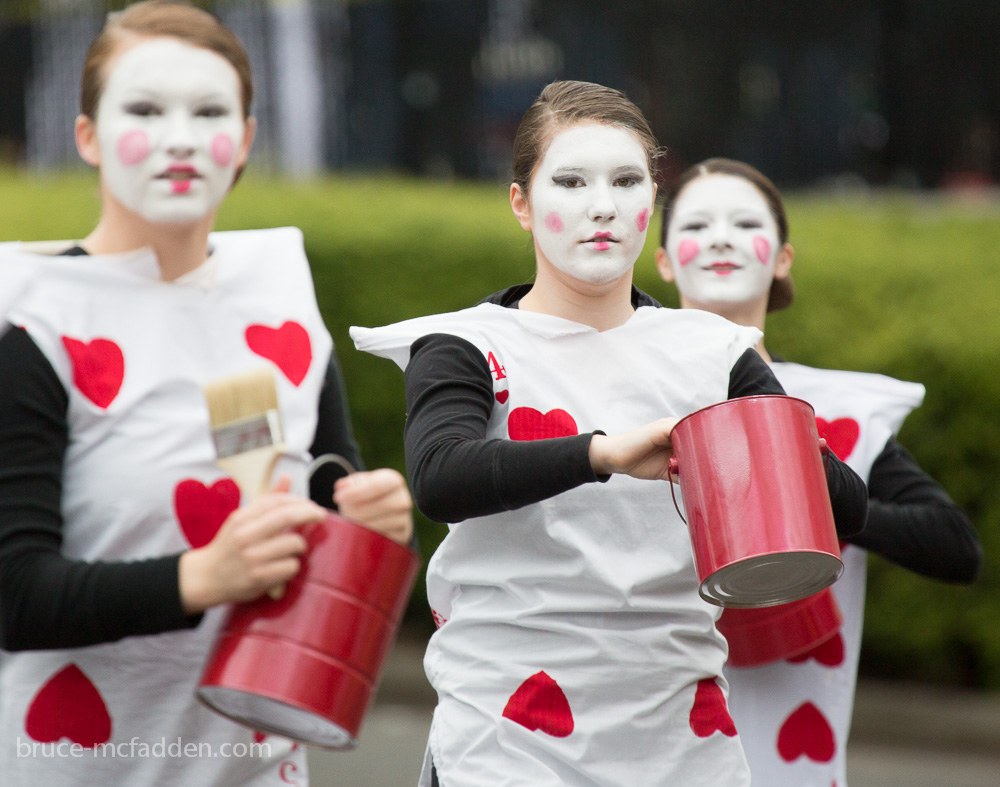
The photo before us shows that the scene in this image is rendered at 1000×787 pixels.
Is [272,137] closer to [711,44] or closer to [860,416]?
[711,44]

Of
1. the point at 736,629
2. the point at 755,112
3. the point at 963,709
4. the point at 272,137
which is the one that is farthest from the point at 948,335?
the point at 272,137

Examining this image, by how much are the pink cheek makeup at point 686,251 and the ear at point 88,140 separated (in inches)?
52.4

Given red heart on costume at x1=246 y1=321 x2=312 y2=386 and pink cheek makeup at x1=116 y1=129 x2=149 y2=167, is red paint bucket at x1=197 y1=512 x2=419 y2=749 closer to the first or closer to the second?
red heart on costume at x1=246 y1=321 x2=312 y2=386

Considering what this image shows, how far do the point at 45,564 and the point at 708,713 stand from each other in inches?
43.7

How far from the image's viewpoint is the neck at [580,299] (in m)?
2.39

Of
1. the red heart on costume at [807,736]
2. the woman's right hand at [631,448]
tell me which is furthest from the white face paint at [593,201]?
the red heart on costume at [807,736]

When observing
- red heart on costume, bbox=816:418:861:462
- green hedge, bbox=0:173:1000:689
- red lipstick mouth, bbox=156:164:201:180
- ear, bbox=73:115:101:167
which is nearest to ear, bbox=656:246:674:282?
red heart on costume, bbox=816:418:861:462

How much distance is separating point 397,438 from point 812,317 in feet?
6.88

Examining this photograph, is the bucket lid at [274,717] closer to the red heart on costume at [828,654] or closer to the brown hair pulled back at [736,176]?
the red heart on costume at [828,654]

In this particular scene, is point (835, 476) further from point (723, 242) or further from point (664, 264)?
point (664, 264)

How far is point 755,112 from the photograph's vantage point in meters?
9.78

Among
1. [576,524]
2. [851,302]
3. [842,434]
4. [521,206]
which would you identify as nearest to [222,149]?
[521,206]

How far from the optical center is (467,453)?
2045 mm

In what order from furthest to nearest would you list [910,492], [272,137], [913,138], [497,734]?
[272,137] → [913,138] → [910,492] → [497,734]
